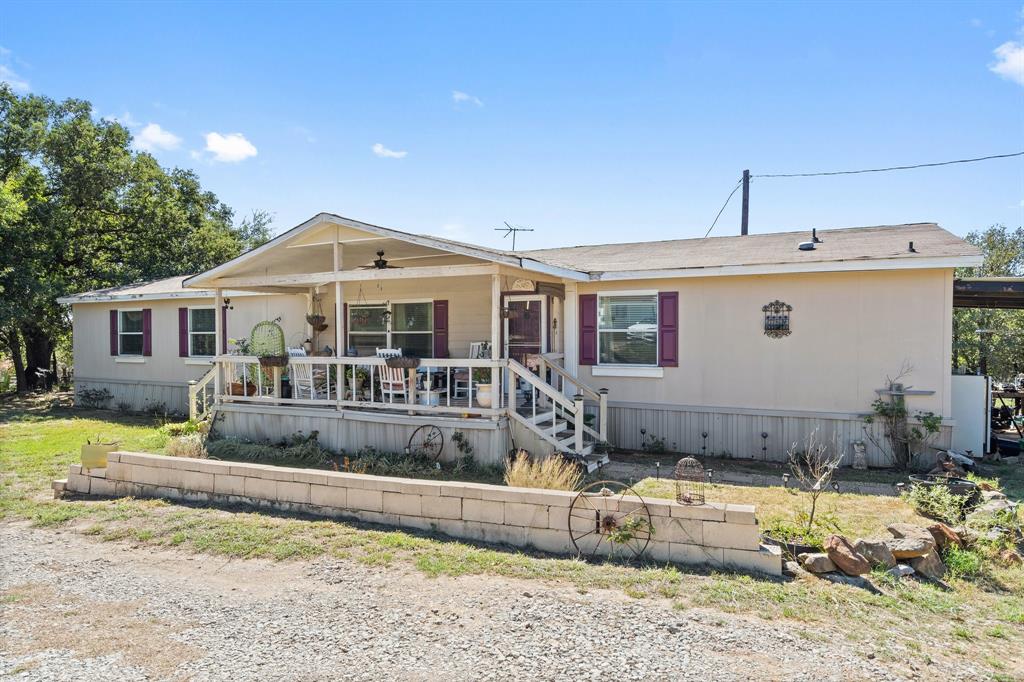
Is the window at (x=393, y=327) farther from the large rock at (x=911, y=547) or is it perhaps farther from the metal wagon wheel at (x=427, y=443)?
the large rock at (x=911, y=547)

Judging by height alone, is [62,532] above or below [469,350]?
below

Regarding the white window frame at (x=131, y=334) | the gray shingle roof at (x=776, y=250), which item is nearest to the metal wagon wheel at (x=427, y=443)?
the gray shingle roof at (x=776, y=250)

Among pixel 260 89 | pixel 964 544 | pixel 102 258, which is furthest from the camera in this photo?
→ pixel 102 258

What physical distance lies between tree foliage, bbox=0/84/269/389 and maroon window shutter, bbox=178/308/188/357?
489 centimetres

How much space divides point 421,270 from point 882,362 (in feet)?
22.6

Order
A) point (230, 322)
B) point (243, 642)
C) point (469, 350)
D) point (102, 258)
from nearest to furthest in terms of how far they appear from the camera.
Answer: point (243, 642) < point (469, 350) < point (230, 322) < point (102, 258)

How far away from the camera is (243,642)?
12.1ft

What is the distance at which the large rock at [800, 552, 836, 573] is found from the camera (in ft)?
15.0

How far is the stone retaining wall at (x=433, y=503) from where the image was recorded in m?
4.77

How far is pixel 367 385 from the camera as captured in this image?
413 inches

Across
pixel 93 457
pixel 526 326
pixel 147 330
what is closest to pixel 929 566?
pixel 526 326

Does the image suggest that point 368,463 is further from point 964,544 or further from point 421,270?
point 964,544

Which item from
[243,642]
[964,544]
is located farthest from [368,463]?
[964,544]

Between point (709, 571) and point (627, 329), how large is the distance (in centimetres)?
563
